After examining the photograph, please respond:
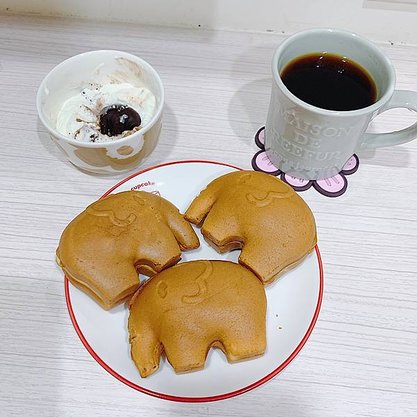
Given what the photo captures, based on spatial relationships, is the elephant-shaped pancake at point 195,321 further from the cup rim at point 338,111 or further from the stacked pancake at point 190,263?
the cup rim at point 338,111

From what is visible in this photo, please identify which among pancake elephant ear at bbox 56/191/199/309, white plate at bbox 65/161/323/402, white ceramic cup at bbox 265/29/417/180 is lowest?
white plate at bbox 65/161/323/402

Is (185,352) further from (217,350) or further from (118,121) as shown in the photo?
(118,121)

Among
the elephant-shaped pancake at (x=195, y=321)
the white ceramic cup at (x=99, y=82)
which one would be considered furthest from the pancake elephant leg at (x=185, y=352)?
the white ceramic cup at (x=99, y=82)

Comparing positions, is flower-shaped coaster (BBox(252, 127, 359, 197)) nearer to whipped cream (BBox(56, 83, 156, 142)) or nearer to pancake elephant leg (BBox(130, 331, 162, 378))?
whipped cream (BBox(56, 83, 156, 142))

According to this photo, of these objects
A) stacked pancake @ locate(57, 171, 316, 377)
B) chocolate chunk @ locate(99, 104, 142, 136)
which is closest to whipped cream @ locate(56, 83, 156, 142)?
chocolate chunk @ locate(99, 104, 142, 136)

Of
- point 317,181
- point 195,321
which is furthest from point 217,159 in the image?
point 195,321

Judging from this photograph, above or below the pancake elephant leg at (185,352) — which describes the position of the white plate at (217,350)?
below

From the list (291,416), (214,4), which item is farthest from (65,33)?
(291,416)

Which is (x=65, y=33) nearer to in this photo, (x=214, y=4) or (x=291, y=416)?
(x=214, y=4)
